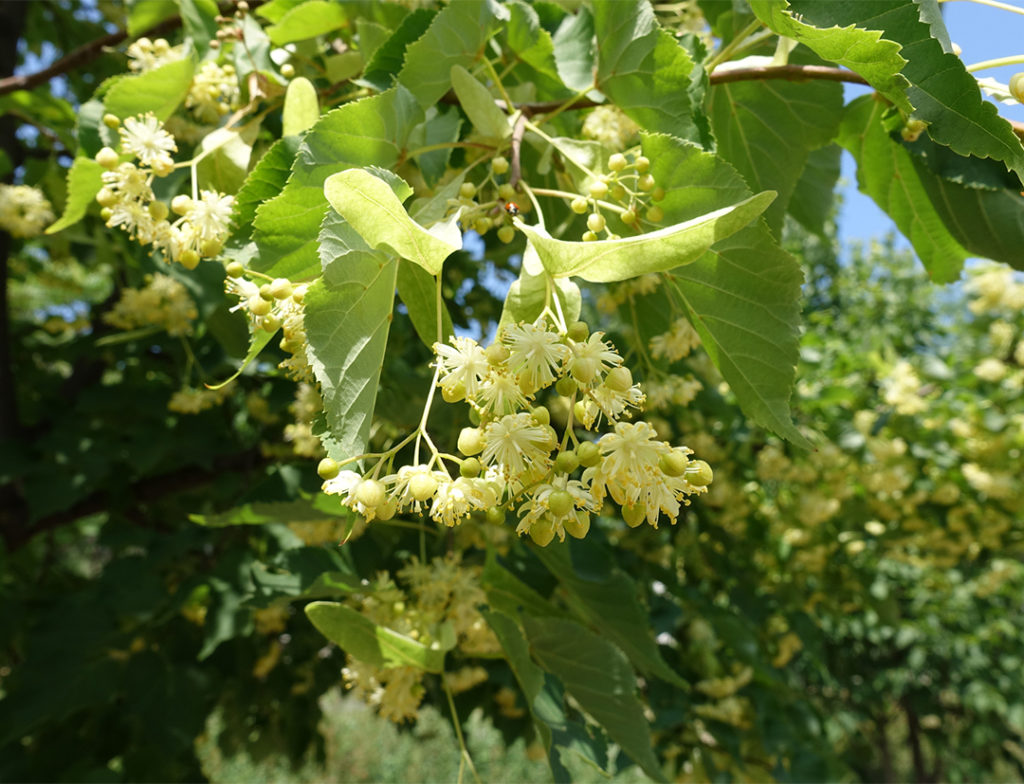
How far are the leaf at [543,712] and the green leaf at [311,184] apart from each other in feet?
2.06

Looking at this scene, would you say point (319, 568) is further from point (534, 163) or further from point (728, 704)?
point (728, 704)

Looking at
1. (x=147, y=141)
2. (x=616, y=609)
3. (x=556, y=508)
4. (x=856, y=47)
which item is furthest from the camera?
(x=616, y=609)

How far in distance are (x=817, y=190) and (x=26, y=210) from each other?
218 centimetres

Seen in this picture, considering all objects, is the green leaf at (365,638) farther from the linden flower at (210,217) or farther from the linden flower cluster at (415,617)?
the linden flower at (210,217)

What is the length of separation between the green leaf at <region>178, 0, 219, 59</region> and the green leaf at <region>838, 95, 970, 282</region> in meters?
1.05

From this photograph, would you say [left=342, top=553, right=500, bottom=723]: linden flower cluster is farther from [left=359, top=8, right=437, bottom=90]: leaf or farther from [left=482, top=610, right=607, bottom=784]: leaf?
[left=359, top=8, right=437, bottom=90]: leaf

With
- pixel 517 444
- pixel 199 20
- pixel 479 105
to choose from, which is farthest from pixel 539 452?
pixel 199 20

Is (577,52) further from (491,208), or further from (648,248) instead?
(648,248)

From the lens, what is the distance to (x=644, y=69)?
2.99 ft

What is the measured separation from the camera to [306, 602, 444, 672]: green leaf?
3.10 feet

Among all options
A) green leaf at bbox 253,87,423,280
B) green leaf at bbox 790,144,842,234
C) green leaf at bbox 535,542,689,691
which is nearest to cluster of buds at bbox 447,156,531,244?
green leaf at bbox 253,87,423,280

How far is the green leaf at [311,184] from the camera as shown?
754 millimetres

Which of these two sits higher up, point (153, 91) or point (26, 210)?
point (153, 91)

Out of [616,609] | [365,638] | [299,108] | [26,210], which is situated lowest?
[616,609]
